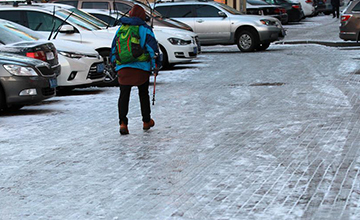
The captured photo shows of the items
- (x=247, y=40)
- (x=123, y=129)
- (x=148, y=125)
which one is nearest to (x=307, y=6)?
(x=247, y=40)

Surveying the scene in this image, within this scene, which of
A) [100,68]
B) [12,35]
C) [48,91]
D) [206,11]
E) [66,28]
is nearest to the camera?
[48,91]

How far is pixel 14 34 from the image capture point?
46.4 ft

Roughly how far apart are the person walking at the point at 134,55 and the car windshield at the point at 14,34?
170 inches

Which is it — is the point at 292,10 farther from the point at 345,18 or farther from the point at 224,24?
the point at 345,18

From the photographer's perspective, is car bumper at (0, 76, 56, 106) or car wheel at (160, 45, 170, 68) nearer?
car bumper at (0, 76, 56, 106)

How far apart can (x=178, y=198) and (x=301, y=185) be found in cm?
106

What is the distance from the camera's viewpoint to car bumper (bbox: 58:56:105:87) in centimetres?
1436

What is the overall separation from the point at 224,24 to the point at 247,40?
36.2 inches

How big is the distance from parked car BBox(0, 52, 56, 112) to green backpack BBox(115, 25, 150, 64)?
7.93ft

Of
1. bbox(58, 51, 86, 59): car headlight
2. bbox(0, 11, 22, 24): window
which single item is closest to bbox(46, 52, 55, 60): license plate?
bbox(58, 51, 86, 59): car headlight

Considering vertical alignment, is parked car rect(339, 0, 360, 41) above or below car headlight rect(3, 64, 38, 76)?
below

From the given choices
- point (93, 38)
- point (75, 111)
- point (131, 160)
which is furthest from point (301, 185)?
point (93, 38)

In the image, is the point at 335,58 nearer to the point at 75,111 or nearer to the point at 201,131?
the point at 75,111

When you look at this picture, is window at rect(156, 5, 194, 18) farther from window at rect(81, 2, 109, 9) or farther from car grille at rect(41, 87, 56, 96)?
car grille at rect(41, 87, 56, 96)
